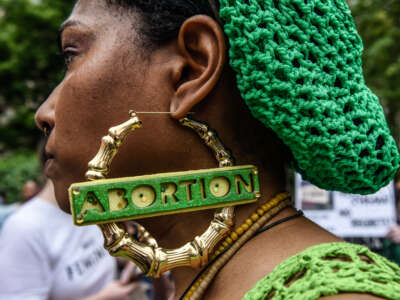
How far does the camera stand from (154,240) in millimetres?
1246

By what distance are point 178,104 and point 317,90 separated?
423mm

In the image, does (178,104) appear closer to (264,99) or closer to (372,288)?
(264,99)

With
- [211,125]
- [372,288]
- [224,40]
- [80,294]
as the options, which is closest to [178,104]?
[211,125]

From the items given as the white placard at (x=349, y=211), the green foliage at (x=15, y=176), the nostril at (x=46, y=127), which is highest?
the nostril at (x=46, y=127)

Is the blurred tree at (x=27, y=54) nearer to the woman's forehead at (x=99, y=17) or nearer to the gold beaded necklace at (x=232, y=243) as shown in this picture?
the woman's forehead at (x=99, y=17)

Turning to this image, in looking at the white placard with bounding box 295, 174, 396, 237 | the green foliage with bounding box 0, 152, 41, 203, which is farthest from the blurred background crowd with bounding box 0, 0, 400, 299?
the white placard with bounding box 295, 174, 396, 237

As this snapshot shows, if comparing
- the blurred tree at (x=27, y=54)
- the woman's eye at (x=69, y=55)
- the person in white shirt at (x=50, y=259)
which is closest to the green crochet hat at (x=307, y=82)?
the woman's eye at (x=69, y=55)

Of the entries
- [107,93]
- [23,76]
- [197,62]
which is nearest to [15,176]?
[23,76]

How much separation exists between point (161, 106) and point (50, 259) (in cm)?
188

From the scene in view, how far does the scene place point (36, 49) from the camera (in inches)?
653

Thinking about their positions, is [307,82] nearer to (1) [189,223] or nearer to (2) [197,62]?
(2) [197,62]

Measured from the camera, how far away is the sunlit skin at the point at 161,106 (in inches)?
49.8

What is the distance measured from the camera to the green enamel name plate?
3.70 feet

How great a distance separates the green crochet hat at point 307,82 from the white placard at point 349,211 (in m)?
2.73
